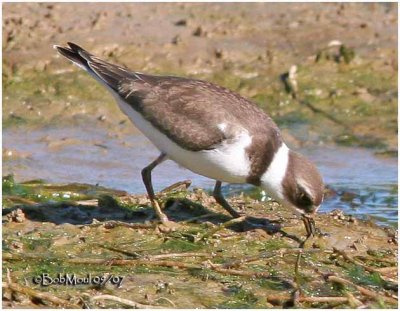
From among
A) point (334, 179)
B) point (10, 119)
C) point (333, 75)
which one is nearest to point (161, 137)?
point (334, 179)

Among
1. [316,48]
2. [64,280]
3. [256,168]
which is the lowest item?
[64,280]

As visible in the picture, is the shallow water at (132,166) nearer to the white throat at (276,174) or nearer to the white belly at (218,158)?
the white throat at (276,174)

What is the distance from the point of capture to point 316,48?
14523mm

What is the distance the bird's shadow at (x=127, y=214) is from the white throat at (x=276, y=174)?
1.12 ft

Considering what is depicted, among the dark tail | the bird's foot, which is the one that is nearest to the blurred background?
the dark tail

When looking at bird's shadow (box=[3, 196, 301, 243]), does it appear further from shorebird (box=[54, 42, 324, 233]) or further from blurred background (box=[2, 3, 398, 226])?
blurred background (box=[2, 3, 398, 226])

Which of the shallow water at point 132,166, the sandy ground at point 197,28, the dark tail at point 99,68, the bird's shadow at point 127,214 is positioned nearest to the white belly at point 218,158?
the bird's shadow at point 127,214

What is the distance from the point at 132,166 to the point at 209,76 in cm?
246

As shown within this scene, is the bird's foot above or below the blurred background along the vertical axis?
below

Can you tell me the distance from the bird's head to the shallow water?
5.91 feet

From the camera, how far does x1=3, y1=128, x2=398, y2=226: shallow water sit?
36.7 feet

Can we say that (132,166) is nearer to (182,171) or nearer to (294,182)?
(182,171)

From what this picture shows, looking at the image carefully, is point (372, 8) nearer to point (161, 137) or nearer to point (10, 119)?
point (10, 119)

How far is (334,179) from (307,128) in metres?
1.55
